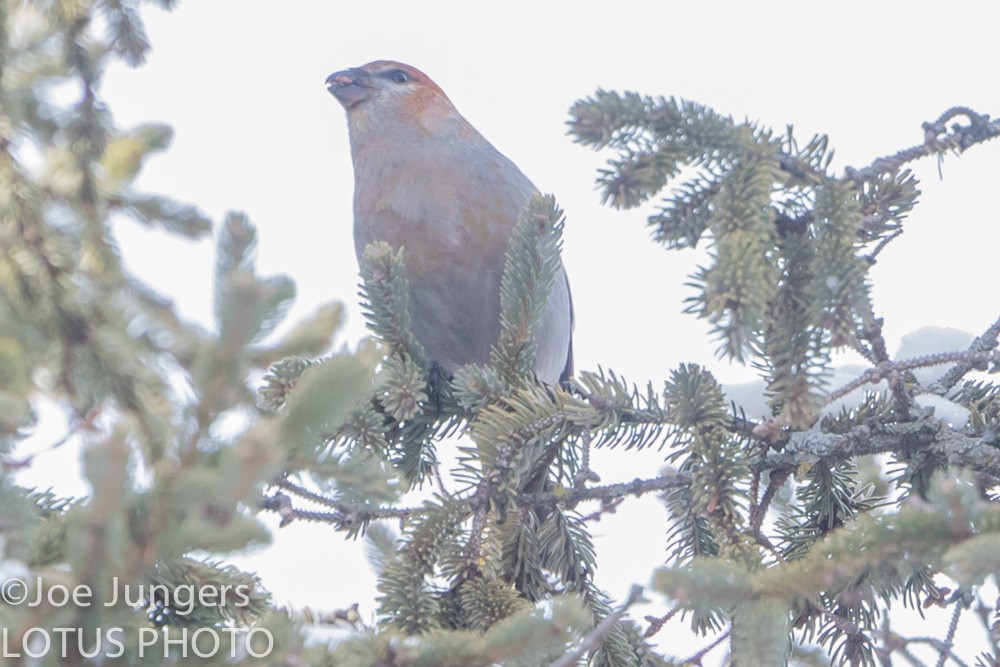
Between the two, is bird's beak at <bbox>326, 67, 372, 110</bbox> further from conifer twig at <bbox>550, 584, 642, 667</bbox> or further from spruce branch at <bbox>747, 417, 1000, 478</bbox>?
conifer twig at <bbox>550, 584, 642, 667</bbox>

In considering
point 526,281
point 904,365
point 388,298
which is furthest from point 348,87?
point 904,365

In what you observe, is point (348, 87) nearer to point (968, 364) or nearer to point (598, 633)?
point (968, 364)

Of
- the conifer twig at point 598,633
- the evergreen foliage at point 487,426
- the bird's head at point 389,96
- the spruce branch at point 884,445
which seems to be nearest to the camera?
the evergreen foliage at point 487,426

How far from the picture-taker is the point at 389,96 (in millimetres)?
4348

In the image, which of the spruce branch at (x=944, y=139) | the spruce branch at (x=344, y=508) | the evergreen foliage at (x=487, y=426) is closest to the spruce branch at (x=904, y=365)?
the evergreen foliage at (x=487, y=426)

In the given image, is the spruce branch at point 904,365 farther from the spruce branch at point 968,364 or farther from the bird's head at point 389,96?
the bird's head at point 389,96

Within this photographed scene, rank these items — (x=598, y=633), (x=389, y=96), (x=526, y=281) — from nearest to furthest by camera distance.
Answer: (x=598, y=633) < (x=526, y=281) < (x=389, y=96)

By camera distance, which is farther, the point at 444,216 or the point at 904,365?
the point at 444,216

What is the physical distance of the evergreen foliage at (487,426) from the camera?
991mm

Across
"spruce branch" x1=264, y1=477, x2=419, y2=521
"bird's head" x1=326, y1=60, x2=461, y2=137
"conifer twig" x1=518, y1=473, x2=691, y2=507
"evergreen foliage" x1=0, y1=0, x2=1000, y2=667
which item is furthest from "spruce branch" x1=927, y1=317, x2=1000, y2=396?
"bird's head" x1=326, y1=60, x2=461, y2=137

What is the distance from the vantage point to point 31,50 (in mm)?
1275

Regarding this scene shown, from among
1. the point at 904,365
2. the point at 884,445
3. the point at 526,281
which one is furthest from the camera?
the point at 526,281

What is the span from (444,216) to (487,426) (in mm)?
1698

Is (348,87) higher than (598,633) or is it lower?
higher
